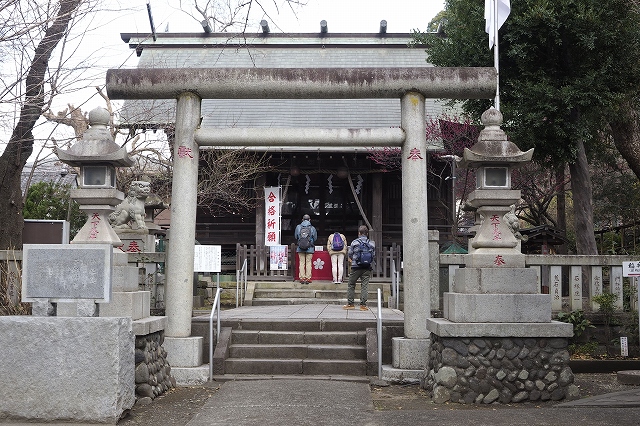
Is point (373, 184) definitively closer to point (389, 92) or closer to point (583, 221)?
point (583, 221)

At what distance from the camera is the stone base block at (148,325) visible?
7650 mm

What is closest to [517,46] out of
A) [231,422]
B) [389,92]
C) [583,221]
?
[583,221]

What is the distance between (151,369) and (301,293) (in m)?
9.01

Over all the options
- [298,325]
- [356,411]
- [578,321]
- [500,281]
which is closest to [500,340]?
[500,281]

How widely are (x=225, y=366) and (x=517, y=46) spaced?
29.2 ft

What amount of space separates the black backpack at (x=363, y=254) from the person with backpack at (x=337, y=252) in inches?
173

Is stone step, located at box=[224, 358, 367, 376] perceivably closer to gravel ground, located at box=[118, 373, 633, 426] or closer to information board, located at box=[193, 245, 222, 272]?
gravel ground, located at box=[118, 373, 633, 426]

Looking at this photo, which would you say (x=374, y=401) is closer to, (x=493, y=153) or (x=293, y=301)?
(x=493, y=153)

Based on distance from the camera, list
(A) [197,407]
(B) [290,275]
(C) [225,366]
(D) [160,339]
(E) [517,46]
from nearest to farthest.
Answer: (A) [197,407] → (D) [160,339] → (C) [225,366] → (E) [517,46] → (B) [290,275]

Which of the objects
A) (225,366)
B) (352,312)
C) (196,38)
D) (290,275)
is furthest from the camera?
(196,38)

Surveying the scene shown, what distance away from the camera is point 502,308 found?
7.78 m

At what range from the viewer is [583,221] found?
15.1m

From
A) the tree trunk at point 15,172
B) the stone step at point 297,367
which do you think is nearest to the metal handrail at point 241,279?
the tree trunk at point 15,172

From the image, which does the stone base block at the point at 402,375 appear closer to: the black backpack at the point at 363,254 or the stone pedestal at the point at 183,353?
the stone pedestal at the point at 183,353
